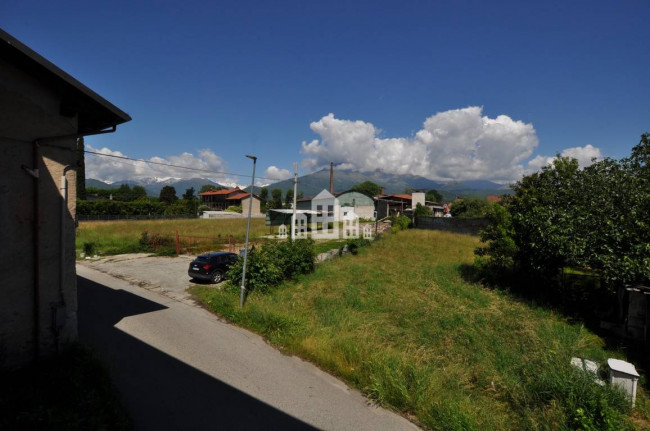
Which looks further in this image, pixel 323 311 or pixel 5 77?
pixel 323 311

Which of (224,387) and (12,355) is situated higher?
(12,355)

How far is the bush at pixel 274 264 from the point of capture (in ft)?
36.1

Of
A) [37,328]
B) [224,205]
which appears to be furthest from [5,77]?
[224,205]

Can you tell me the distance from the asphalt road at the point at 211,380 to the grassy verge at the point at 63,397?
561 millimetres

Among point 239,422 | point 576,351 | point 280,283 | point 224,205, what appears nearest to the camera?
point 239,422

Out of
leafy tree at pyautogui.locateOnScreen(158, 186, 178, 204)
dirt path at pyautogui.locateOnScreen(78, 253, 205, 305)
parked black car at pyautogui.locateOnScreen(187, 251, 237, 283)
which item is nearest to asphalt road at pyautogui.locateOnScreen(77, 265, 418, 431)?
dirt path at pyautogui.locateOnScreen(78, 253, 205, 305)

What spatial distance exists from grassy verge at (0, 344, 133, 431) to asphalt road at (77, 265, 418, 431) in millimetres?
561

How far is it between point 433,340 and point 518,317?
11.8 ft

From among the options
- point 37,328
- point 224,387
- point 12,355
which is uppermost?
point 37,328

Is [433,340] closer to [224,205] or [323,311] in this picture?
→ [323,311]

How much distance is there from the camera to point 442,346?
7.25 metres

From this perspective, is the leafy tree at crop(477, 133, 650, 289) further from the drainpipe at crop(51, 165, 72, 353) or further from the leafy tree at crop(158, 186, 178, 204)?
the leafy tree at crop(158, 186, 178, 204)

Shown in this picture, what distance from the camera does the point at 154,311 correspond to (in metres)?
9.39

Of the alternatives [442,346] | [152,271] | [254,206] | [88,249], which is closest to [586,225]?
[442,346]
